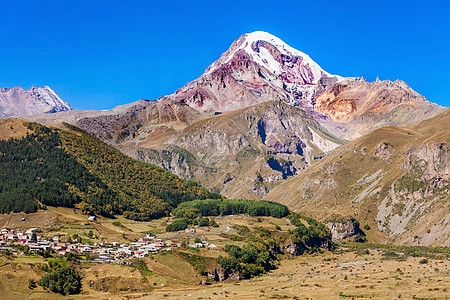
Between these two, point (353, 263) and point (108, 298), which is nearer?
point (108, 298)

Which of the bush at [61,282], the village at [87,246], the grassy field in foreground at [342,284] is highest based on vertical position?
the village at [87,246]

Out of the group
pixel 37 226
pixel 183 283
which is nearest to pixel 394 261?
pixel 183 283

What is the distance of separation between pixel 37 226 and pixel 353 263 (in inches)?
4639

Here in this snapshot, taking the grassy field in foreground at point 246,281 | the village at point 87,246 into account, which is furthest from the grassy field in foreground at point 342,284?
the village at point 87,246

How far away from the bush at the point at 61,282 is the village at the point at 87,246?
58.2 ft

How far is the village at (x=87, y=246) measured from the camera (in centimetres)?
13212

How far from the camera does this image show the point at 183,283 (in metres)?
129

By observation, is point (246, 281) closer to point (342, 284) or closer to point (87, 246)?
point (342, 284)

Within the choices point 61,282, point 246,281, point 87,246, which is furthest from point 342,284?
point 87,246

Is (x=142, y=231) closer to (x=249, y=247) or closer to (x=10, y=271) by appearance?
(x=249, y=247)

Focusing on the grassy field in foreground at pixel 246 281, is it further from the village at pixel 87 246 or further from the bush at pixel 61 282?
the village at pixel 87 246

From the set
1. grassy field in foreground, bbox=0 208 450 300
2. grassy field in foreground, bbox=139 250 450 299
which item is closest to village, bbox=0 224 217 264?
grassy field in foreground, bbox=0 208 450 300

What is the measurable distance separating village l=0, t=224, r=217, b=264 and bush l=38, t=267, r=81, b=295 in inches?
699

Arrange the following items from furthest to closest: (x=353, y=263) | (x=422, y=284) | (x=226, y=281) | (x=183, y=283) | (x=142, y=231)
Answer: (x=142, y=231)
(x=353, y=263)
(x=226, y=281)
(x=183, y=283)
(x=422, y=284)
